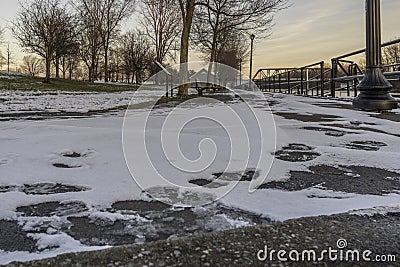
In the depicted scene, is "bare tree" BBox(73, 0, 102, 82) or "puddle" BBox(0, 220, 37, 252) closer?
"puddle" BBox(0, 220, 37, 252)

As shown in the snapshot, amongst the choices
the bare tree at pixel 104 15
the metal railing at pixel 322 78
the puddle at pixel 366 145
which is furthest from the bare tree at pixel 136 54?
the puddle at pixel 366 145

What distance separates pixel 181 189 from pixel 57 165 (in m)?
0.91

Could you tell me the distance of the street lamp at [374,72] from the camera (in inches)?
194

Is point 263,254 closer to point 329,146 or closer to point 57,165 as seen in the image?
point 57,165

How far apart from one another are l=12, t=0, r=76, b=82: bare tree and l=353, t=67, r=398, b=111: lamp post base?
1824cm

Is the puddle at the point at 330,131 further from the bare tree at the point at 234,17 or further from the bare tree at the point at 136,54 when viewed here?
the bare tree at the point at 136,54

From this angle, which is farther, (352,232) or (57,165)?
(57,165)

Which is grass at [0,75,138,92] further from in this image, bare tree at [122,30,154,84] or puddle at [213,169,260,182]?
bare tree at [122,30,154,84]

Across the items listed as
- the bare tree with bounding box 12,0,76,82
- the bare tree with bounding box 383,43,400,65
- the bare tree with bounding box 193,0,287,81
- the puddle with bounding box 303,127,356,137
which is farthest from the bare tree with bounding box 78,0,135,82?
the puddle with bounding box 303,127,356,137

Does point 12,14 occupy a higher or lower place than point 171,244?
higher

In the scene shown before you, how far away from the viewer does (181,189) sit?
179 cm

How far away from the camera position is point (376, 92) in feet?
16.8

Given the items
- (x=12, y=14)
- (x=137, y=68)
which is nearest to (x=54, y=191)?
(x=12, y=14)

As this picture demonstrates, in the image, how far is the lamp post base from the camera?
4.95 m
